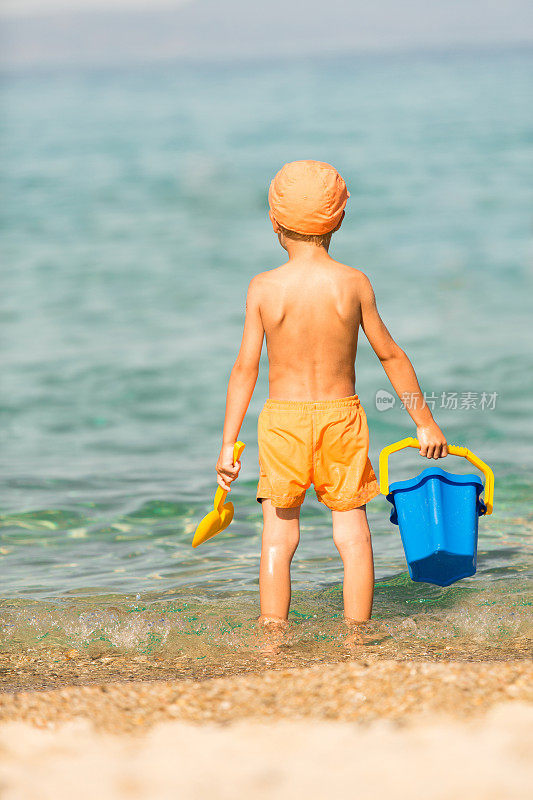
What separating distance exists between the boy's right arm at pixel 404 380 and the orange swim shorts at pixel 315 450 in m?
0.17

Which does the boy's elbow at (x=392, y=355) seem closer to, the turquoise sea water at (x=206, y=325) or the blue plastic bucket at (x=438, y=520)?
the blue plastic bucket at (x=438, y=520)

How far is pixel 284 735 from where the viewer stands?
224cm

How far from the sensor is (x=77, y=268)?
594 inches

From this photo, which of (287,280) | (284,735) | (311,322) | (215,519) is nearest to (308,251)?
(287,280)

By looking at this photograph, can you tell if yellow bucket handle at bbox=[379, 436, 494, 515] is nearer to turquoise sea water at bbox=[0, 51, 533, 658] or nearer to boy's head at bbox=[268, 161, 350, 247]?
turquoise sea water at bbox=[0, 51, 533, 658]

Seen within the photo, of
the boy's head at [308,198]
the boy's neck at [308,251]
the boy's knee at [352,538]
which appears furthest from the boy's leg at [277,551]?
the boy's head at [308,198]

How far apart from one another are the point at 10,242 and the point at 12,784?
15.8 m

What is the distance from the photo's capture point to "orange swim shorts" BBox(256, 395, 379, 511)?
3125 millimetres

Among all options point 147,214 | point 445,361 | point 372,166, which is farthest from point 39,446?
point 372,166

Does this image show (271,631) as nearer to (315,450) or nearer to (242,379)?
(315,450)

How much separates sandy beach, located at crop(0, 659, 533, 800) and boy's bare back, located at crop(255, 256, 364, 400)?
938 mm

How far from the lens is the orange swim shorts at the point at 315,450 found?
123 inches

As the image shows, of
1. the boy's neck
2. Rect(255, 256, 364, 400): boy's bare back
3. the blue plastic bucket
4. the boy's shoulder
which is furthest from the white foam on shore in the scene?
the boy's neck

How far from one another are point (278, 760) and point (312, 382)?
4.38ft
